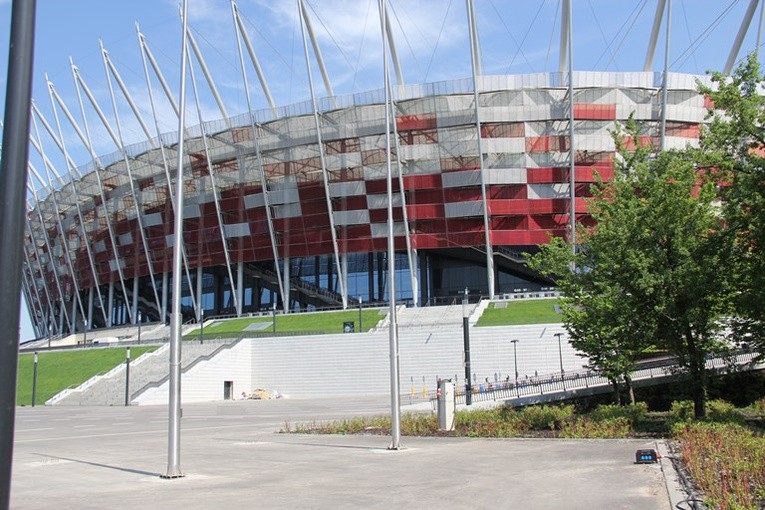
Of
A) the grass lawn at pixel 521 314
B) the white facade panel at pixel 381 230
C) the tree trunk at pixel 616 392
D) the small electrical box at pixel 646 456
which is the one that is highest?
the white facade panel at pixel 381 230

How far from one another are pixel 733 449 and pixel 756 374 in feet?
67.4

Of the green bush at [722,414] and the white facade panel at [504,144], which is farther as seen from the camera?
the white facade panel at [504,144]

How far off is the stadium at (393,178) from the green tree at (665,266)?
1583 inches

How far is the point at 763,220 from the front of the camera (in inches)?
745

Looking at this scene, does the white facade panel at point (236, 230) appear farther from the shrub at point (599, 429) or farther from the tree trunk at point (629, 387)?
the shrub at point (599, 429)

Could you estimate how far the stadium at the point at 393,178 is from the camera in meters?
67.3

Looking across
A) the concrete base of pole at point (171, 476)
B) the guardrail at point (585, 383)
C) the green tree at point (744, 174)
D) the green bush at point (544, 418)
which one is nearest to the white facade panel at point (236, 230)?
the guardrail at point (585, 383)

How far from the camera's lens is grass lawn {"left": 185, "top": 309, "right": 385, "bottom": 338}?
64688 mm

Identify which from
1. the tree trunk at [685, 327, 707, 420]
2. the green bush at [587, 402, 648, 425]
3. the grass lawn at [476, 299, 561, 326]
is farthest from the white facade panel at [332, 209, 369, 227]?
the tree trunk at [685, 327, 707, 420]

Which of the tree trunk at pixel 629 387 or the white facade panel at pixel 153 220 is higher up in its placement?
the white facade panel at pixel 153 220

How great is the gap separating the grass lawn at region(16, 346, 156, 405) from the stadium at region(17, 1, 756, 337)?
43.1 feet

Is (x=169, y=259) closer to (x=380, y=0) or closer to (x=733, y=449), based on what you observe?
(x=380, y=0)

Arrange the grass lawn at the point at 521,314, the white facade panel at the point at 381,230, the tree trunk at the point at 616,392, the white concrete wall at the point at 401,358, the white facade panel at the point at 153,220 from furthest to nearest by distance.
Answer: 1. the white facade panel at the point at 153,220
2. the white facade panel at the point at 381,230
3. the grass lawn at the point at 521,314
4. the white concrete wall at the point at 401,358
5. the tree trunk at the point at 616,392

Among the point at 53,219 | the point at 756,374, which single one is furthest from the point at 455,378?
the point at 53,219
